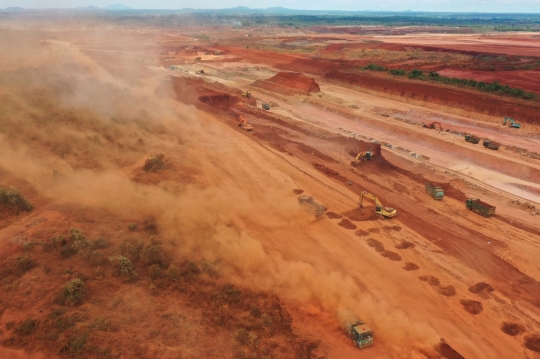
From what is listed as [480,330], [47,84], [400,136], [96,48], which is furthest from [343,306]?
[96,48]

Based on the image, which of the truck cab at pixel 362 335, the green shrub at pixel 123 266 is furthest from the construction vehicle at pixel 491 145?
the green shrub at pixel 123 266

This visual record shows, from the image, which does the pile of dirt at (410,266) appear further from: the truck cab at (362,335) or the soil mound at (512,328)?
the truck cab at (362,335)

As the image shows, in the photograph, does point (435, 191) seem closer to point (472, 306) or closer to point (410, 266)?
point (410, 266)

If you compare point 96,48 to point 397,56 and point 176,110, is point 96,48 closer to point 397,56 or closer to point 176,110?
point 176,110

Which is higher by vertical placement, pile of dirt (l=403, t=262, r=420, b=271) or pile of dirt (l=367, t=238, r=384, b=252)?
pile of dirt (l=367, t=238, r=384, b=252)

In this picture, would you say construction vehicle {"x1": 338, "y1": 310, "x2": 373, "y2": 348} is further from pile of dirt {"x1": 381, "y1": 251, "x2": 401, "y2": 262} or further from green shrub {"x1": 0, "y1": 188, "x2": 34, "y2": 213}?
green shrub {"x1": 0, "y1": 188, "x2": 34, "y2": 213}

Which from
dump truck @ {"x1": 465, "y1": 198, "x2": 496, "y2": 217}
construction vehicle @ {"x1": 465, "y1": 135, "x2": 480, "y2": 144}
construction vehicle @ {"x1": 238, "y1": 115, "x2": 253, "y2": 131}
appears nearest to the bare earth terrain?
construction vehicle @ {"x1": 238, "y1": 115, "x2": 253, "y2": 131}

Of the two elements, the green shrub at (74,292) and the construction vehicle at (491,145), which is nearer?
the green shrub at (74,292)
